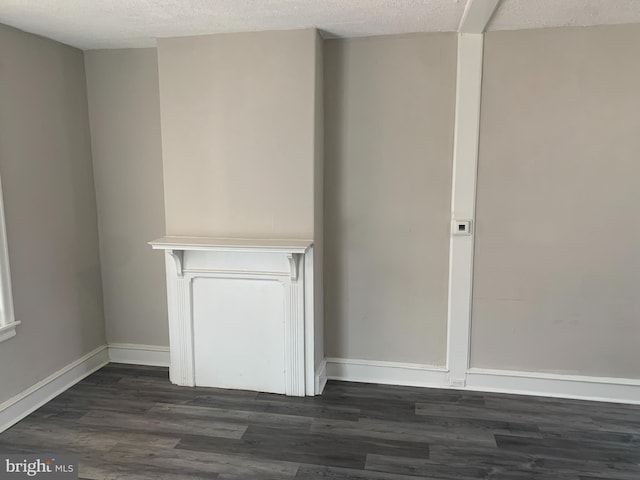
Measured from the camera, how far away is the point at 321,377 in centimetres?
310

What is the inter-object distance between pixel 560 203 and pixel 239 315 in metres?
2.08

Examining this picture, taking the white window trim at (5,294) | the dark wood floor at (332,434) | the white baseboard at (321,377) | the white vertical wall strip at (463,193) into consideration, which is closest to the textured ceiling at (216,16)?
the white vertical wall strip at (463,193)

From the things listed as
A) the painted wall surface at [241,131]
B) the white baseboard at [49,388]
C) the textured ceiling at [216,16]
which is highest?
the textured ceiling at [216,16]

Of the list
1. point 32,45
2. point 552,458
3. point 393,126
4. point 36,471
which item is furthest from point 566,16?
point 36,471

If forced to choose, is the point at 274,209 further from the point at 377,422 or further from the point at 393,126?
the point at 377,422

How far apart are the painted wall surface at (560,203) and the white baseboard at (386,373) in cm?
36

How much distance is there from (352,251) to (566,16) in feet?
5.83

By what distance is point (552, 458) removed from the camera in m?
2.36

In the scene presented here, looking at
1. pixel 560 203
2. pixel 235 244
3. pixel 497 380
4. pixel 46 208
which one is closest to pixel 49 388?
pixel 46 208

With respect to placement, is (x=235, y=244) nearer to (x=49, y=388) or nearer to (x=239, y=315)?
(x=239, y=315)

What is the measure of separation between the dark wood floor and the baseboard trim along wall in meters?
0.07

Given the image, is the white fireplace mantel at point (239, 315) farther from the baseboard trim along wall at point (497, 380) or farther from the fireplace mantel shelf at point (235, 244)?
the baseboard trim along wall at point (497, 380)

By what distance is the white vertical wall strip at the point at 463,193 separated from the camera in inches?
109

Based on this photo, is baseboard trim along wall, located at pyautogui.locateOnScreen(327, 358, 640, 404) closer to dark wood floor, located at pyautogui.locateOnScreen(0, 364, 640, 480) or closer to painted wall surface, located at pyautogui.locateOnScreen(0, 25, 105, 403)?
dark wood floor, located at pyautogui.locateOnScreen(0, 364, 640, 480)
